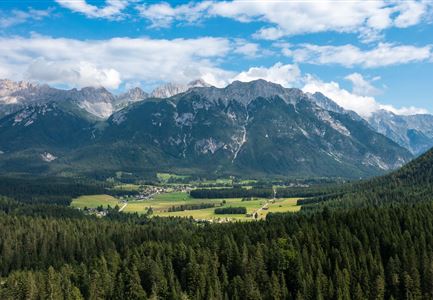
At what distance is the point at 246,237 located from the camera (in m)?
144

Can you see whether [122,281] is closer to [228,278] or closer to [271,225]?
[228,278]

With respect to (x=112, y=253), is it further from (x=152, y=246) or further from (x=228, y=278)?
(x=228, y=278)

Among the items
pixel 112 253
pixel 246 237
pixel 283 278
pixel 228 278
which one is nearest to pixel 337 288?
pixel 283 278

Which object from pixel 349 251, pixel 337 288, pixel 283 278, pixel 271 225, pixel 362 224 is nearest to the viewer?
pixel 337 288

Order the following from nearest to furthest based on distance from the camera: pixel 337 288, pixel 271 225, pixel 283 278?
pixel 337 288
pixel 283 278
pixel 271 225

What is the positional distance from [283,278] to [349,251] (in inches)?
810

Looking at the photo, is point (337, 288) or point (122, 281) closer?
point (337, 288)

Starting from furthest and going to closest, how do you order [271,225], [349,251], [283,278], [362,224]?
[271,225], [362,224], [349,251], [283,278]

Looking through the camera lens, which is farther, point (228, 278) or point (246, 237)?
point (246, 237)

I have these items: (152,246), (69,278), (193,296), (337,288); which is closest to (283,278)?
(337,288)

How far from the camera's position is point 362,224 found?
141 metres

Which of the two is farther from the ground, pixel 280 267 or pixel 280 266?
pixel 280 266

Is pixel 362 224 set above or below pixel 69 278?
above

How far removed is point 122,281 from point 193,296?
2094 centimetres
